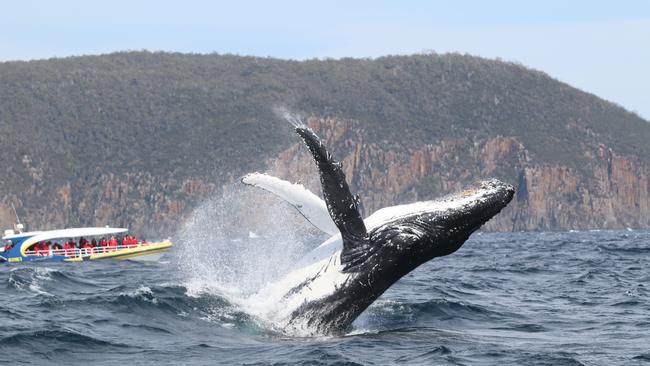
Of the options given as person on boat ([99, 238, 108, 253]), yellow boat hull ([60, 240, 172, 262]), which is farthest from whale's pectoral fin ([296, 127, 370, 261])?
person on boat ([99, 238, 108, 253])

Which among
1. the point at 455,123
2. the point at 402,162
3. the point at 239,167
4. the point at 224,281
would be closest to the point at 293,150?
the point at 239,167

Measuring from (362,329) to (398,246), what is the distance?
1.56 metres

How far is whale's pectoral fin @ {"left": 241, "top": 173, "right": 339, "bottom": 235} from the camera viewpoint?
44.4 feet

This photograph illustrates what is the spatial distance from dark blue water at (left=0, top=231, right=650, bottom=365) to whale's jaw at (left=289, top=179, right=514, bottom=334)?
40 centimetres

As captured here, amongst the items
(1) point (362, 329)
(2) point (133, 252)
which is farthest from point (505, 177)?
(1) point (362, 329)

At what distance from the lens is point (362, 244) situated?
13.2 m

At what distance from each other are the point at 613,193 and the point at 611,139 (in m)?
17.8

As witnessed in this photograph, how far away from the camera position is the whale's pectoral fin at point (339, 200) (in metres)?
12.5

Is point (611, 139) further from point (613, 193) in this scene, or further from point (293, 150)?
point (293, 150)

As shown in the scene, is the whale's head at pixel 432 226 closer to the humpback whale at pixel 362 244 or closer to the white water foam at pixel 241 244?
the humpback whale at pixel 362 244

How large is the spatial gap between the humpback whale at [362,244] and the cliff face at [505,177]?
476 feet

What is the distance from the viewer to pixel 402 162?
558 ft

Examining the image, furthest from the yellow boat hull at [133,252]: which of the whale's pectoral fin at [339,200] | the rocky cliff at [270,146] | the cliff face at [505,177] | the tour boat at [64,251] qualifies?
the cliff face at [505,177]

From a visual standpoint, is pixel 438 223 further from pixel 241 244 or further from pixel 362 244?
pixel 241 244
